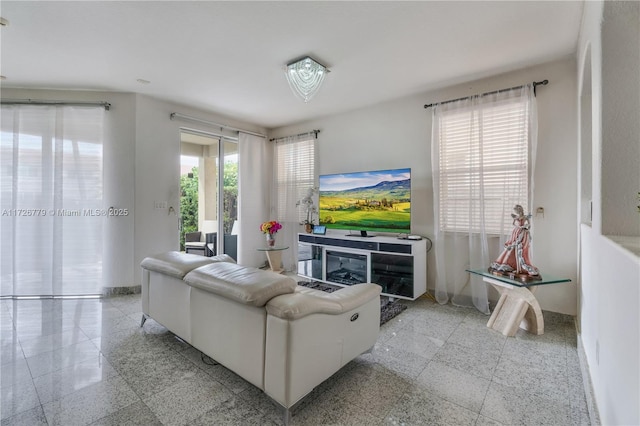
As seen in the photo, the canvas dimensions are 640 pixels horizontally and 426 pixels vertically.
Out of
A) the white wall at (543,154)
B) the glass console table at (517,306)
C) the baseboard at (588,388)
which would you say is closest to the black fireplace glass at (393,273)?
the white wall at (543,154)

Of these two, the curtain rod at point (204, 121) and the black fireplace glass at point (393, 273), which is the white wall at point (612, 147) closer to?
the black fireplace glass at point (393, 273)

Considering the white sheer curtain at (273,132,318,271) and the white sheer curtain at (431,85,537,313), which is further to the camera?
the white sheer curtain at (273,132,318,271)

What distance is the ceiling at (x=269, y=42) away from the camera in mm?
2043

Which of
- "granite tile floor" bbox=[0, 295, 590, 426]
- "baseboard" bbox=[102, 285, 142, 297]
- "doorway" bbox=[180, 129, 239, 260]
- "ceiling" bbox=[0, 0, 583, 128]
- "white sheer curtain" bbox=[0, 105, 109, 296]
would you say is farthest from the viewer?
"doorway" bbox=[180, 129, 239, 260]

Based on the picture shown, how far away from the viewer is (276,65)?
285 centimetres

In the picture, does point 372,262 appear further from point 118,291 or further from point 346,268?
point 118,291

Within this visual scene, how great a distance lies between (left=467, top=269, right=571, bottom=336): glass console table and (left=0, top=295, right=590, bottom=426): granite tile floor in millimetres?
108

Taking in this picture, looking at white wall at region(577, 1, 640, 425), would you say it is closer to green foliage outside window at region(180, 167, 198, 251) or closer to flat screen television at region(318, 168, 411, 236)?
flat screen television at region(318, 168, 411, 236)

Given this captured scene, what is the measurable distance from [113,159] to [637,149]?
A: 4814 mm

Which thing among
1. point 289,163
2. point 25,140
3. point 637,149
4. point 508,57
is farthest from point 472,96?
point 25,140

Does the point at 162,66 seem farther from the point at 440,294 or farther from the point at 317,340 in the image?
the point at 440,294

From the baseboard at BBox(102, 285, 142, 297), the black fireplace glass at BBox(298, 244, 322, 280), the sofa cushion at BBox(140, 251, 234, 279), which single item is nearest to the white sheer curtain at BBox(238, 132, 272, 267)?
the black fireplace glass at BBox(298, 244, 322, 280)

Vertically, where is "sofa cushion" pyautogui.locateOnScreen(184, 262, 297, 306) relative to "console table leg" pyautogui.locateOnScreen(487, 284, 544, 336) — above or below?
above

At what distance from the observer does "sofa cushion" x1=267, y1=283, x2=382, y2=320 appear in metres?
1.38
